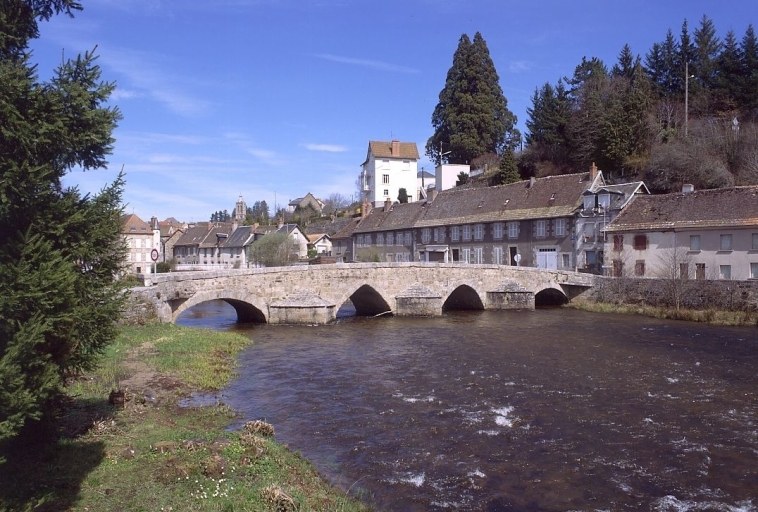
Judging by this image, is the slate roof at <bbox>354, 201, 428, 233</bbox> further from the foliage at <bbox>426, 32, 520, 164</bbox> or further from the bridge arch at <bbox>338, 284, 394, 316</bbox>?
the bridge arch at <bbox>338, 284, 394, 316</bbox>

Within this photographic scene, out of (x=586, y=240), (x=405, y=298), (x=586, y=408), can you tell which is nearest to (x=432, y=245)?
(x=586, y=240)

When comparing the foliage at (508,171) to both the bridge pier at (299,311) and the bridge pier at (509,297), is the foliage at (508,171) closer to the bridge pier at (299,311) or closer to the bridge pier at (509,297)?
the bridge pier at (509,297)

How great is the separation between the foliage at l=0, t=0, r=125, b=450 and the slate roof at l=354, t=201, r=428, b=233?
43.3 meters

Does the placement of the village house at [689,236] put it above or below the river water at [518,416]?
above

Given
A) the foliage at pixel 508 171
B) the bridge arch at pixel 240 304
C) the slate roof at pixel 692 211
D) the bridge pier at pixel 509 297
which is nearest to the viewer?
the bridge arch at pixel 240 304

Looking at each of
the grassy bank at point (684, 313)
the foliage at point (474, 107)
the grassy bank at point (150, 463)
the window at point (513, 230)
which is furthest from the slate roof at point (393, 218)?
the grassy bank at point (150, 463)

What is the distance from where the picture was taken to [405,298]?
97.9 feet

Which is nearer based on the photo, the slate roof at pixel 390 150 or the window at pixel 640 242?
the window at pixel 640 242

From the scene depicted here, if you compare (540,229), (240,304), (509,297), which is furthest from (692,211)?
(240,304)

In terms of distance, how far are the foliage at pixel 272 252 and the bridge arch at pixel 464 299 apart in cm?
1792

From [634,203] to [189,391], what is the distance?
31.8 meters

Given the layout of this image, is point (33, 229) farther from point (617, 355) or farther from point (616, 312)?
point (616, 312)

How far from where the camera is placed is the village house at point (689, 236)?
2972 centimetres

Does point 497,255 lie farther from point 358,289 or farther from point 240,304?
point 240,304
